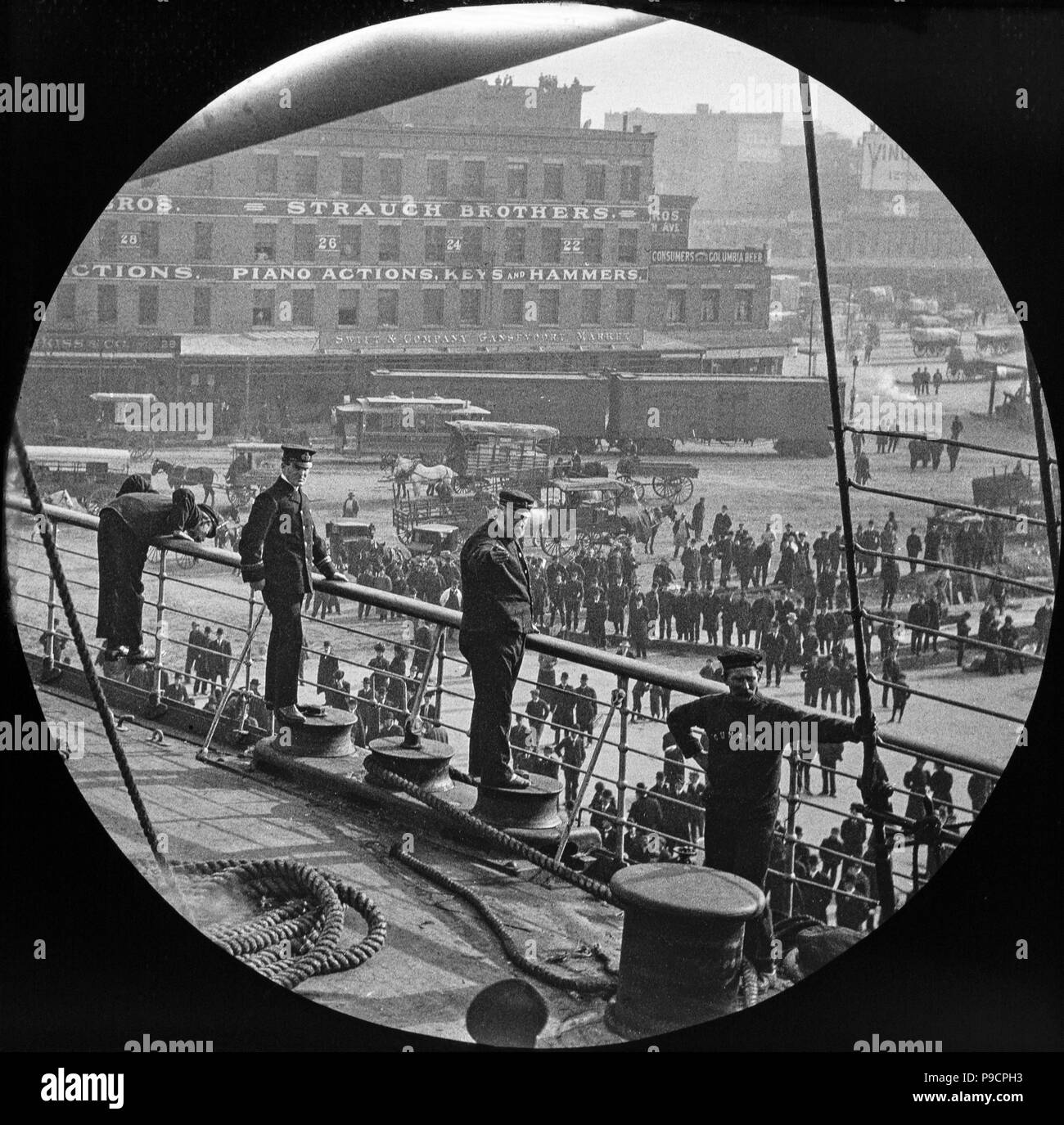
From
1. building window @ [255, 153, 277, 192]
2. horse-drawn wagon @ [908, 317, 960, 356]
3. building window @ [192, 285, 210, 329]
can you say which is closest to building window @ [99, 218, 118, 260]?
building window @ [192, 285, 210, 329]

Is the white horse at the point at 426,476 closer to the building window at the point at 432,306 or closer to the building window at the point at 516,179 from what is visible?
the building window at the point at 432,306

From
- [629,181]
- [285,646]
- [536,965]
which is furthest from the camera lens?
[285,646]

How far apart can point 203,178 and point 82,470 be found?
696mm

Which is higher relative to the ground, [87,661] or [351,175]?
[351,175]

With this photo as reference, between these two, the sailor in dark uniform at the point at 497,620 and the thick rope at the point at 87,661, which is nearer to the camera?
the thick rope at the point at 87,661

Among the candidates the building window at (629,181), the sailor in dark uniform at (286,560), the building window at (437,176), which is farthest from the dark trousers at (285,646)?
the building window at (629,181)

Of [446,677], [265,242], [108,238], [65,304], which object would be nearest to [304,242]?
[265,242]

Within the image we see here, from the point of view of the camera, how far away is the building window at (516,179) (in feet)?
11.9

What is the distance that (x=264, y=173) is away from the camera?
362cm

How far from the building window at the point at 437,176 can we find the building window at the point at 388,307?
25cm

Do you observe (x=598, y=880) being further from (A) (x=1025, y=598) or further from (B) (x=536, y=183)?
(B) (x=536, y=183)

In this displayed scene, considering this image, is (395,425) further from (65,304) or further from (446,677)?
(65,304)

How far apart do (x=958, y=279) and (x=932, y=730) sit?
100cm

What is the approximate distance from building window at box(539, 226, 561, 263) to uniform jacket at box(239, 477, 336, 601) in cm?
79
